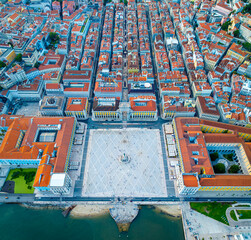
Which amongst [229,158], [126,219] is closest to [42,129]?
[126,219]

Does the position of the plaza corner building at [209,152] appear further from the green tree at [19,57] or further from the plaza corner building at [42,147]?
the green tree at [19,57]

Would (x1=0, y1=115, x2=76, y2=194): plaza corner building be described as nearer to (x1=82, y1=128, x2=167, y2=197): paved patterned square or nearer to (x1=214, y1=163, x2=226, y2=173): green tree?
(x1=82, y1=128, x2=167, y2=197): paved patterned square

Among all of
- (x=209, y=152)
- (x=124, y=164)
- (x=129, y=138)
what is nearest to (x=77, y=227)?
(x=124, y=164)

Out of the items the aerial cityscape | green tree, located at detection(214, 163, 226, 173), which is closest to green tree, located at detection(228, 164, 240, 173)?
the aerial cityscape

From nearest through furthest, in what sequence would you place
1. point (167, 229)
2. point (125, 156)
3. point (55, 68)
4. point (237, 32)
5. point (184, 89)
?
point (167, 229) < point (125, 156) < point (184, 89) < point (55, 68) < point (237, 32)

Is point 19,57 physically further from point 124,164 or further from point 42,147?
point 124,164

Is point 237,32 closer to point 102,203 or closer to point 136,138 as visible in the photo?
point 136,138
